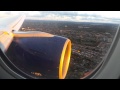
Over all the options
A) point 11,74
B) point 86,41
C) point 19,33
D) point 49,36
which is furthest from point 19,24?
point 86,41

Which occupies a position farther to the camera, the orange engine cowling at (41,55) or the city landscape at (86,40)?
the orange engine cowling at (41,55)

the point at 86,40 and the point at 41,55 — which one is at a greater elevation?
the point at 86,40

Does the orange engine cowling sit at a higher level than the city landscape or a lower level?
lower

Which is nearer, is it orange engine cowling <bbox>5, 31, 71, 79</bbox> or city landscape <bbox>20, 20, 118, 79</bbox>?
city landscape <bbox>20, 20, 118, 79</bbox>

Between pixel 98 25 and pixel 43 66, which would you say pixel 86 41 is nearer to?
pixel 98 25

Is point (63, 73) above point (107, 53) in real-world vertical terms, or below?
below
